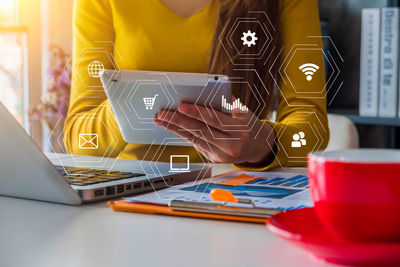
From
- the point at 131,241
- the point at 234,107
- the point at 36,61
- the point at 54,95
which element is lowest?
the point at 131,241

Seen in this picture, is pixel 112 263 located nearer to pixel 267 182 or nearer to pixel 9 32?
pixel 267 182

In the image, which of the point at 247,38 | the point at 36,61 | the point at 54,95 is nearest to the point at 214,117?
the point at 247,38

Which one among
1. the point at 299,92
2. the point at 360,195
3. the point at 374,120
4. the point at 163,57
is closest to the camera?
the point at 360,195

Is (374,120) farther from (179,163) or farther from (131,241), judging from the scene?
(131,241)

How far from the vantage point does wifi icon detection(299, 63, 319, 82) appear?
2.50 ft

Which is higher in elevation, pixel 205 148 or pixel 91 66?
pixel 91 66

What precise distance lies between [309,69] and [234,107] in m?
0.24

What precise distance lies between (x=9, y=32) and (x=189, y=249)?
5.71 ft

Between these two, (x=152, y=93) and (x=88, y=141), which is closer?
(x=152, y=93)

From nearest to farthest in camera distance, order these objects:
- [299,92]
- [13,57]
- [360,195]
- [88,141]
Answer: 1. [360,195]
2. [88,141]
3. [299,92]
4. [13,57]

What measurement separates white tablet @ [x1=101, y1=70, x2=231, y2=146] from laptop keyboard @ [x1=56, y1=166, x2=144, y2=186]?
50 mm

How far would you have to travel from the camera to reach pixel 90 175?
1.90ft

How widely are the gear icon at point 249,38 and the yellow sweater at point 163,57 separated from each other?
0.31ft

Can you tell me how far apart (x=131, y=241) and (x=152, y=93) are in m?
0.18
